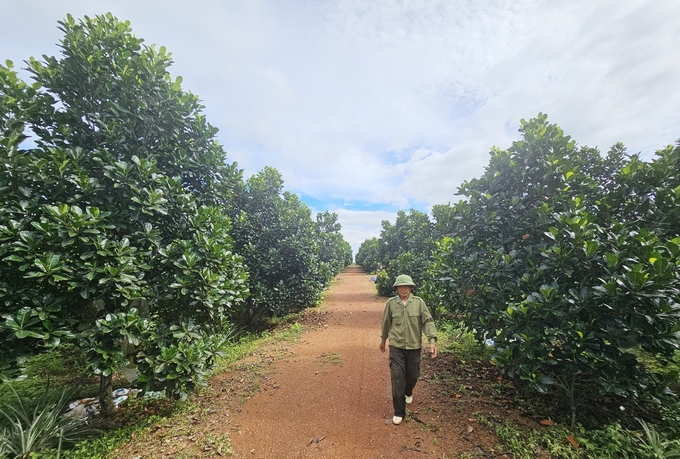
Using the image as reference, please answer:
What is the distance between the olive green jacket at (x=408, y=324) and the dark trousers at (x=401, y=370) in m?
0.13

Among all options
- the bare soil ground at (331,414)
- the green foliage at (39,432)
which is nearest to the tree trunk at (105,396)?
the green foliage at (39,432)

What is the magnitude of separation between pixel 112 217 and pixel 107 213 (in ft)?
1.71

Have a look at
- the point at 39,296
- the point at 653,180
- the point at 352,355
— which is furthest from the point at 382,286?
the point at 39,296

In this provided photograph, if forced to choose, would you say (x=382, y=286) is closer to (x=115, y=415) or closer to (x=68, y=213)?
(x=115, y=415)

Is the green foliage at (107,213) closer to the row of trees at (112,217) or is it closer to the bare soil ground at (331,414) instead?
the row of trees at (112,217)

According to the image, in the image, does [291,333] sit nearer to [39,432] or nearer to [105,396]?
[105,396]

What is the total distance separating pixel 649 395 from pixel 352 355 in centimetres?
501

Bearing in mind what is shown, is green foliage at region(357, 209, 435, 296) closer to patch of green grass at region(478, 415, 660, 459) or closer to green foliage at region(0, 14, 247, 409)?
patch of green grass at region(478, 415, 660, 459)

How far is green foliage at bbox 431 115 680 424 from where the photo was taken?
10.4 ft

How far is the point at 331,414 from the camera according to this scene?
4.45 meters

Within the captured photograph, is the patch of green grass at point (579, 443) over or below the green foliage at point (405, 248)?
below

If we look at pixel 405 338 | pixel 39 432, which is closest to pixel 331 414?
pixel 405 338

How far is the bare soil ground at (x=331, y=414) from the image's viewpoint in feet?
11.9

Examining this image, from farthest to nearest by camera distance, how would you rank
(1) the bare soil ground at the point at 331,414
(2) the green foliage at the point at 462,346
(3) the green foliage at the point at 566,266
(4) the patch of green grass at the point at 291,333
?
(4) the patch of green grass at the point at 291,333 → (2) the green foliage at the point at 462,346 → (1) the bare soil ground at the point at 331,414 → (3) the green foliage at the point at 566,266
